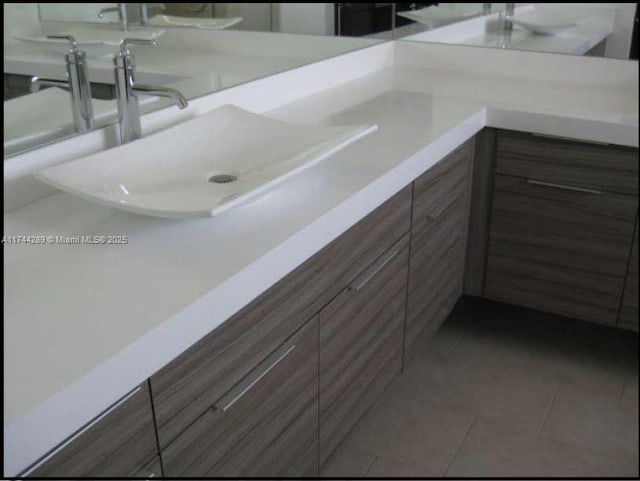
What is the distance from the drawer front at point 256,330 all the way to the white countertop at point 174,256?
42 millimetres

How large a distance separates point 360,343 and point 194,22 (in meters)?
0.93

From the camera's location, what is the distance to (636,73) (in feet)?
2.66

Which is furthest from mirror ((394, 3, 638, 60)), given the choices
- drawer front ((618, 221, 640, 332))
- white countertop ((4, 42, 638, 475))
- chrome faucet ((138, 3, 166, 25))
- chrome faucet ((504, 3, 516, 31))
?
chrome faucet ((138, 3, 166, 25))

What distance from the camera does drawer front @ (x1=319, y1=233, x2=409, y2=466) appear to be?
1202 millimetres

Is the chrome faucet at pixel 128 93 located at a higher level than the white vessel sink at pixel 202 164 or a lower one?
higher

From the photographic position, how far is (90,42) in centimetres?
134

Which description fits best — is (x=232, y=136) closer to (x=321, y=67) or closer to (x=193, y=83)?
(x=193, y=83)

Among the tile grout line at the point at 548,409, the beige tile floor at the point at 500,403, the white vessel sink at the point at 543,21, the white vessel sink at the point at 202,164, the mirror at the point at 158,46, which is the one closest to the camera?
the white vessel sink at the point at 202,164

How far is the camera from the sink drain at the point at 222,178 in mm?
1158

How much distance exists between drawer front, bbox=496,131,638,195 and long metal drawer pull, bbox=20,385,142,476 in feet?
3.44

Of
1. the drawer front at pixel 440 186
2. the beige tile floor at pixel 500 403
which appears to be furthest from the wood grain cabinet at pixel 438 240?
the beige tile floor at pixel 500 403

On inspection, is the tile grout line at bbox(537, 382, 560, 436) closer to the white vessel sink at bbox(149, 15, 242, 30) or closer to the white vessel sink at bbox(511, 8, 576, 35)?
the white vessel sink at bbox(511, 8, 576, 35)

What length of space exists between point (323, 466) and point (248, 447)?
1.01ft

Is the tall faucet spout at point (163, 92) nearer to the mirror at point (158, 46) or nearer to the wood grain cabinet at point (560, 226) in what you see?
the mirror at point (158, 46)
